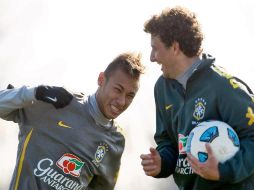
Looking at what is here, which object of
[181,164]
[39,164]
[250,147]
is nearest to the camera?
[250,147]

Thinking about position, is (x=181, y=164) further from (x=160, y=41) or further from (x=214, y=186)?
(x=160, y=41)

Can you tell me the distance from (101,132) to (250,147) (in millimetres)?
1928

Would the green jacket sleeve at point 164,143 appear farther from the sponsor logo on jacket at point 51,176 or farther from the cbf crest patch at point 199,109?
the sponsor logo on jacket at point 51,176

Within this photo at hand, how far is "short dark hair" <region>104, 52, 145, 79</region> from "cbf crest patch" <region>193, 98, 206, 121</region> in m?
1.22

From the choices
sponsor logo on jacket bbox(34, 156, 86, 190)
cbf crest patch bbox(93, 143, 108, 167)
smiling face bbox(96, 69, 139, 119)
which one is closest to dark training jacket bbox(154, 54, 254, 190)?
smiling face bbox(96, 69, 139, 119)

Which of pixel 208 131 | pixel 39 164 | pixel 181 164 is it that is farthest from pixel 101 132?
pixel 208 131

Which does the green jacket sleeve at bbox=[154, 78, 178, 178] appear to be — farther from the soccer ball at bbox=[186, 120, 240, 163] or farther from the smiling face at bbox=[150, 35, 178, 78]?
the soccer ball at bbox=[186, 120, 240, 163]

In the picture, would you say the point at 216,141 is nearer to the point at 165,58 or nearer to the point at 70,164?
the point at 165,58

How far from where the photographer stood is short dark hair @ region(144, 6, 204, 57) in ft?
19.5

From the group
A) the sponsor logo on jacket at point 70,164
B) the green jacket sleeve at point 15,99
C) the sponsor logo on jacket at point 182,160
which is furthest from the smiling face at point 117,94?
the sponsor logo on jacket at point 182,160

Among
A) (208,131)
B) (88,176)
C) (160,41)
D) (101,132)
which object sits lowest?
(88,176)

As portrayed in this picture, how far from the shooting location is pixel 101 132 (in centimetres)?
647

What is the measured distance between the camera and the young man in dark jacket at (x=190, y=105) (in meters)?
5.08

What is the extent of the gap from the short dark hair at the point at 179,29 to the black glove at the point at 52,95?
43.3 inches
